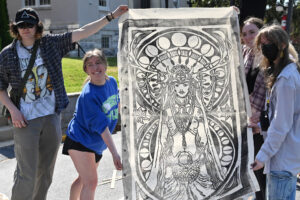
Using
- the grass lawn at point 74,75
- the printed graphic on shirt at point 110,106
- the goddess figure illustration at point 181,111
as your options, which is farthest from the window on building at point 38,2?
the goddess figure illustration at point 181,111

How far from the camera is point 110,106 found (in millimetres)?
2963

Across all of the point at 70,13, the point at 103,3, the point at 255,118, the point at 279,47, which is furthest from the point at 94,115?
the point at 103,3

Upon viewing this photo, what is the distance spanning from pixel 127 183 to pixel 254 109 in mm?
1164

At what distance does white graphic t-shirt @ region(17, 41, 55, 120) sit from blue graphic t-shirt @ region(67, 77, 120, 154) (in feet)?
1.00

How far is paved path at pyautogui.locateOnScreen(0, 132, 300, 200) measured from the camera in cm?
419

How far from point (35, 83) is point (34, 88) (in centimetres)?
4

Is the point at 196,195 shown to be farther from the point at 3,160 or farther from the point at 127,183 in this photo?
the point at 3,160

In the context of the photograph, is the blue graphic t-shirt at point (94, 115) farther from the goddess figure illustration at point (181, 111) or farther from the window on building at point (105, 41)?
the window on building at point (105, 41)

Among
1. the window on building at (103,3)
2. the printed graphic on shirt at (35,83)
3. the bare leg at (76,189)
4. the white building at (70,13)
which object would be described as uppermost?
the window on building at (103,3)

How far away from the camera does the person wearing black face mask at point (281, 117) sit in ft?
7.30

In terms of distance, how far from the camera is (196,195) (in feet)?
8.68

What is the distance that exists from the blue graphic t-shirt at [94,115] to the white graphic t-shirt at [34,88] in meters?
0.31

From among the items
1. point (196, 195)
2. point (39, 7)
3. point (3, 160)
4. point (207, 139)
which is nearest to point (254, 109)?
point (207, 139)

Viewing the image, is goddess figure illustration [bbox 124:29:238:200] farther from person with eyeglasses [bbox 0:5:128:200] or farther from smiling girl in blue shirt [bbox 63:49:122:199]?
person with eyeglasses [bbox 0:5:128:200]
